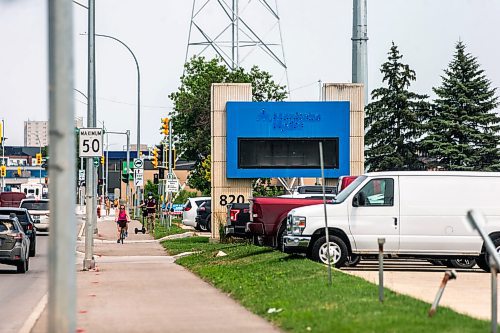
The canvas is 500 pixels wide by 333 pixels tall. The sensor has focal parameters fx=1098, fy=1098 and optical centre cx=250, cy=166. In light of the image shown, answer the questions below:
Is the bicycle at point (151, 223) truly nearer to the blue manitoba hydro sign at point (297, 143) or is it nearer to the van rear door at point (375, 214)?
the blue manitoba hydro sign at point (297, 143)

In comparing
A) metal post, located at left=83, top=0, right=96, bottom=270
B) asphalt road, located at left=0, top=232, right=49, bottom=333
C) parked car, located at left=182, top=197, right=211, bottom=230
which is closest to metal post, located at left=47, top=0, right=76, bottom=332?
asphalt road, located at left=0, top=232, right=49, bottom=333

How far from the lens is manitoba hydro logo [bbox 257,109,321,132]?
117 ft

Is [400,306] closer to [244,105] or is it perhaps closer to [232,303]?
[232,303]

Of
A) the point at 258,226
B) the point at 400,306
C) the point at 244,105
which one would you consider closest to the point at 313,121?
the point at 244,105

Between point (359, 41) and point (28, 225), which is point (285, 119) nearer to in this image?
point (359, 41)

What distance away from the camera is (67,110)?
29.8 feet

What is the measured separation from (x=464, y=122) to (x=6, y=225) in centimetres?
3738

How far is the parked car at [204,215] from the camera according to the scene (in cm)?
4906

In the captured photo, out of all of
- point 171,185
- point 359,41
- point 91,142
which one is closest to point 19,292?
point 91,142

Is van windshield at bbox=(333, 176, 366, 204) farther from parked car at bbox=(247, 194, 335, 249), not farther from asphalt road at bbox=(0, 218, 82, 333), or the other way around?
asphalt road at bbox=(0, 218, 82, 333)

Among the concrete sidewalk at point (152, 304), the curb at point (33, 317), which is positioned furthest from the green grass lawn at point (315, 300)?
the curb at point (33, 317)

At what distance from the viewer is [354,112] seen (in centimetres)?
3634

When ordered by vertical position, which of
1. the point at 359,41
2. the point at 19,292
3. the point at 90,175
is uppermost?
the point at 359,41

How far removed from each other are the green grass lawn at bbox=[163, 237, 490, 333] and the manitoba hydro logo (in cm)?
951
